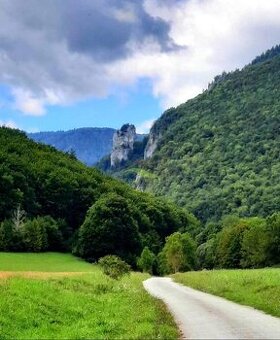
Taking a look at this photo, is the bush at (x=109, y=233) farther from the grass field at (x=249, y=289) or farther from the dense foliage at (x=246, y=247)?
the grass field at (x=249, y=289)

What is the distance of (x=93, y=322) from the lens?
2648 cm

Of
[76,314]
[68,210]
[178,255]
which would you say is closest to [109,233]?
[178,255]

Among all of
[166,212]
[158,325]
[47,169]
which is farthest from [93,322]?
[166,212]

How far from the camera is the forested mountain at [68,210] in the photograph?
4496 inches

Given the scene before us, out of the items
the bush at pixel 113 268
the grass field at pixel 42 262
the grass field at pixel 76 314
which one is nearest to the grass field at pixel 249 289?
the grass field at pixel 76 314

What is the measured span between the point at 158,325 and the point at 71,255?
9099 cm

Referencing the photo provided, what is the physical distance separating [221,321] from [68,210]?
4663 inches

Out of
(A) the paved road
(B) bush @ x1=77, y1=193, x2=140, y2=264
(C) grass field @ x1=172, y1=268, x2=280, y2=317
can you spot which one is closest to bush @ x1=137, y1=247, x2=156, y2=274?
(B) bush @ x1=77, y1=193, x2=140, y2=264

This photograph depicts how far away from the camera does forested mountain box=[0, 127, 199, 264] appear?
375ft

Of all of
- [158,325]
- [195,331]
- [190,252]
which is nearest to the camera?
[195,331]

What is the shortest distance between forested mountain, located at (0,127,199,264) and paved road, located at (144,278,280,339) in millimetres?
77217

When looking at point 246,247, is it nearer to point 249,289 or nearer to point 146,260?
point 146,260

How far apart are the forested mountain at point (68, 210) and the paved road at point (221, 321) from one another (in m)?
77.2

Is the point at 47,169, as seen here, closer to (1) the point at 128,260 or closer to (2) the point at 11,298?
(1) the point at 128,260
